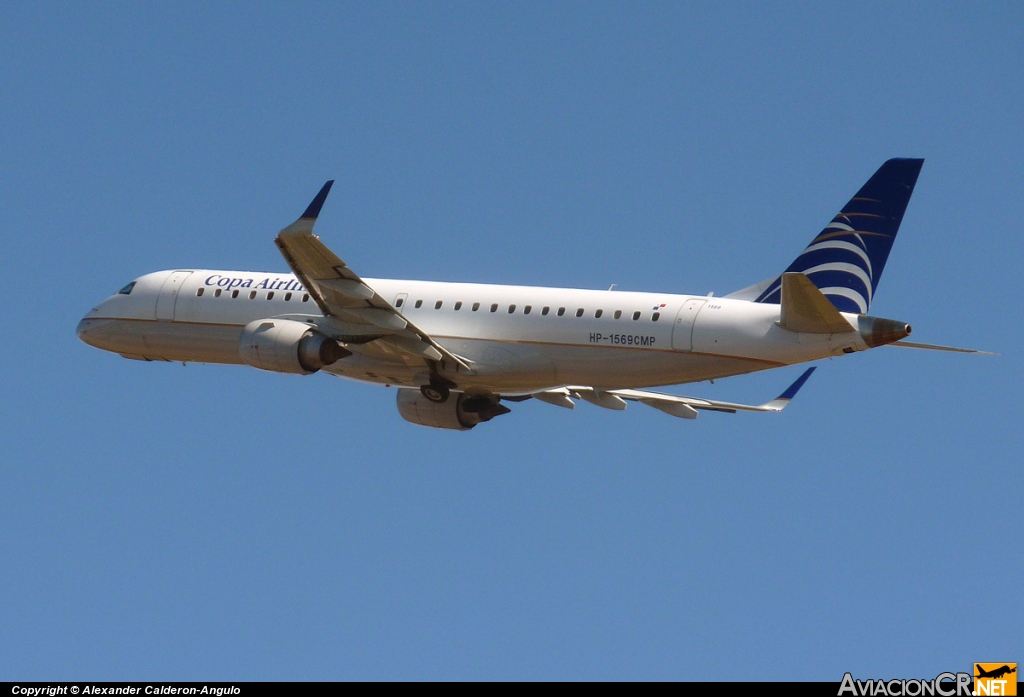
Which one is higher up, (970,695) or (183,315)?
(183,315)

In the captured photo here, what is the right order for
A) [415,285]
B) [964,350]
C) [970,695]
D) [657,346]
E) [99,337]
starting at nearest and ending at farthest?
[970,695] → [964,350] → [657,346] → [415,285] → [99,337]

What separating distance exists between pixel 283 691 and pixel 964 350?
16748 millimetres

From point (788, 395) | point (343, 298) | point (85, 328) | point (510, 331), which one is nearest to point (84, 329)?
point (85, 328)

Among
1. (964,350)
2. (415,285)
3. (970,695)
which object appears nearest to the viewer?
(970,695)

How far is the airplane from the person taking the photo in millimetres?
36250

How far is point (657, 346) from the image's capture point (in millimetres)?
37562

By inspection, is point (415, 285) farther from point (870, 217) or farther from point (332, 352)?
point (870, 217)

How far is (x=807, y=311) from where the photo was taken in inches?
1383

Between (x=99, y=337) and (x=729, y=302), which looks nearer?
(x=729, y=302)

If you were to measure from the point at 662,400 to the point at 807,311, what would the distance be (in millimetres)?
8537

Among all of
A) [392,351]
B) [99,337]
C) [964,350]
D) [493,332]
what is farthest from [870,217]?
[99,337]

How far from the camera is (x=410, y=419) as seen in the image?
141ft

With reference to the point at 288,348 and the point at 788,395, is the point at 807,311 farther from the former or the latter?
the point at 288,348

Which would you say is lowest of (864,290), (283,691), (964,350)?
(283,691)
